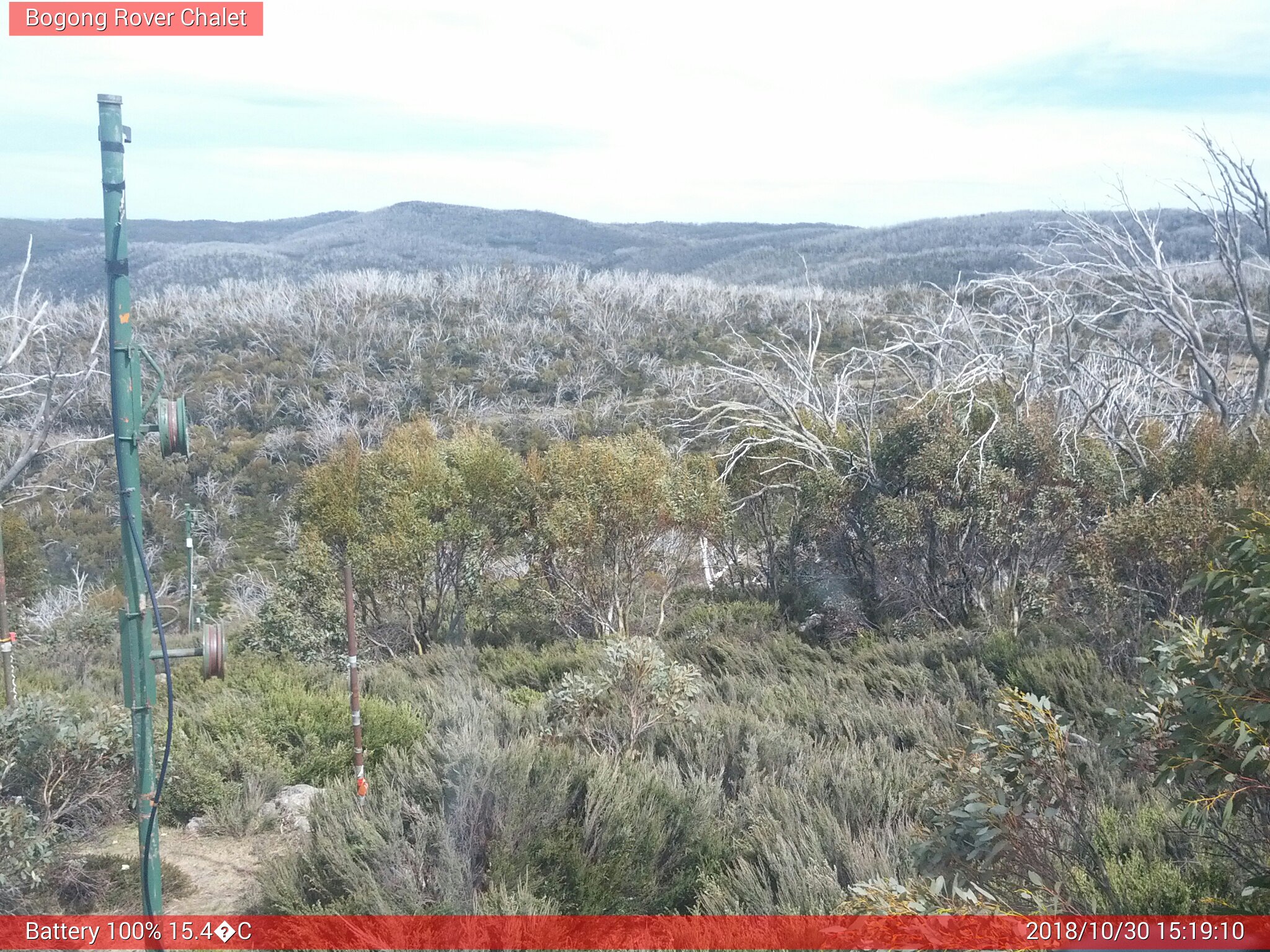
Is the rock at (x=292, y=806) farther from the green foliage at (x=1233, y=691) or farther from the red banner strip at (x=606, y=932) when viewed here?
the green foliage at (x=1233, y=691)

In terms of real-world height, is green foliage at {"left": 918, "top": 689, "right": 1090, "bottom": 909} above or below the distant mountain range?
below

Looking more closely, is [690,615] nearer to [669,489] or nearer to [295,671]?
[669,489]

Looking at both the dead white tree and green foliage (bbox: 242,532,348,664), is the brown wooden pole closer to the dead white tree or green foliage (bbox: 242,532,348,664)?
the dead white tree

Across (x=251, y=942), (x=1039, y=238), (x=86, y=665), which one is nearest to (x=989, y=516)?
(x=251, y=942)

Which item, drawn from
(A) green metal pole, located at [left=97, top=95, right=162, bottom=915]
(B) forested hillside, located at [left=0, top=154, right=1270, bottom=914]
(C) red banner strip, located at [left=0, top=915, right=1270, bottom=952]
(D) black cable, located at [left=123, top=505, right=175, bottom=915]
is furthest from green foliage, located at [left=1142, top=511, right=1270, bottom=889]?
(A) green metal pole, located at [left=97, top=95, right=162, bottom=915]

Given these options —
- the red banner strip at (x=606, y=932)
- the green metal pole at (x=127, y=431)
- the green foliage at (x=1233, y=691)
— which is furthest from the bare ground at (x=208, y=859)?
the green foliage at (x=1233, y=691)

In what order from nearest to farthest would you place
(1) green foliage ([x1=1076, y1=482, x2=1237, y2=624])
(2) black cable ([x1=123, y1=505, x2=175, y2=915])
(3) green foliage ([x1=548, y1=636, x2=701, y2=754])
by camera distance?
1. (2) black cable ([x1=123, y1=505, x2=175, y2=915])
2. (3) green foliage ([x1=548, y1=636, x2=701, y2=754])
3. (1) green foliage ([x1=1076, y1=482, x2=1237, y2=624])

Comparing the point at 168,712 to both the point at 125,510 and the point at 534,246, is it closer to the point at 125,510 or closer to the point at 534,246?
the point at 125,510
